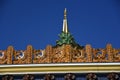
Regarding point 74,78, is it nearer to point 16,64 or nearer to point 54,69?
point 54,69

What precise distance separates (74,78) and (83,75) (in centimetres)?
54

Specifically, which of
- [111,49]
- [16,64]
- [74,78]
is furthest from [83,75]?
[16,64]

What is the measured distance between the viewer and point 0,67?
2339 cm

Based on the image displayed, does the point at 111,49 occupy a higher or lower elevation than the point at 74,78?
higher

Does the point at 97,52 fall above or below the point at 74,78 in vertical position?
above

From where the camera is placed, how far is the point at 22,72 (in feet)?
76.3

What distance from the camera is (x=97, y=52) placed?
23.7 meters

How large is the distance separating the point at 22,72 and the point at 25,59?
2.53 ft

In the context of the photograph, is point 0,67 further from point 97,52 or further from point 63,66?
point 97,52

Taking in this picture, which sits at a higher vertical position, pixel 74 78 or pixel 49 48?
pixel 49 48

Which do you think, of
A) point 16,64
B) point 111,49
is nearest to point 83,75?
point 111,49

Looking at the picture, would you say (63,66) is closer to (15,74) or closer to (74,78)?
(74,78)

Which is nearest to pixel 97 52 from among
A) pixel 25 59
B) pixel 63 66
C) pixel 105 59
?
pixel 105 59

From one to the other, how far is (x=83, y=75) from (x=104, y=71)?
3.81ft
